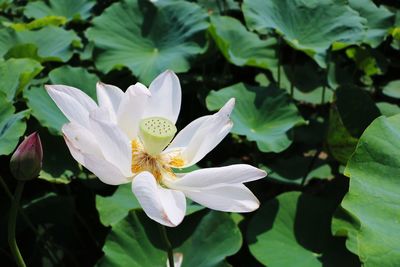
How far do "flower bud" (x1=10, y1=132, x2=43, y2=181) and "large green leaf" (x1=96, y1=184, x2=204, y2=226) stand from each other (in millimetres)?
649

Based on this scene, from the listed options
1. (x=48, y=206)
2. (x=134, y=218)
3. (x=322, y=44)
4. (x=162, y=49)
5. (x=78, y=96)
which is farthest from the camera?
(x=162, y=49)

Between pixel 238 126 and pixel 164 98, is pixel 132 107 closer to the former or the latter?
pixel 164 98

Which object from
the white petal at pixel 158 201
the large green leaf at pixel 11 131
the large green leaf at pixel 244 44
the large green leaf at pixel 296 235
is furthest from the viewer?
the large green leaf at pixel 244 44

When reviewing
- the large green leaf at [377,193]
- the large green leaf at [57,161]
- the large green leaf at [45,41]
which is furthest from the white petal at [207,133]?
the large green leaf at [45,41]

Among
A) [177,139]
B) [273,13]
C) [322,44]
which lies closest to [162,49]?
[273,13]

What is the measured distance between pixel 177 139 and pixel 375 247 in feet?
1.57

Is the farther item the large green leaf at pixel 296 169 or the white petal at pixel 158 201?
the large green leaf at pixel 296 169

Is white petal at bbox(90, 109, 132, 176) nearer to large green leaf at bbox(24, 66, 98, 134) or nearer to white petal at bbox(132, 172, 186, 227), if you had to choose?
white petal at bbox(132, 172, 186, 227)

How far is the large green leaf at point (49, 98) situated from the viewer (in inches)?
72.2

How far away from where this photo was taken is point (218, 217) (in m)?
1.65

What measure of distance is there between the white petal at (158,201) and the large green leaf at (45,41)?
1.28 metres

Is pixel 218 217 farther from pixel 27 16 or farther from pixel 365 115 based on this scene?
pixel 27 16

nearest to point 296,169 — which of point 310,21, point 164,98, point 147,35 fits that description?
point 310,21

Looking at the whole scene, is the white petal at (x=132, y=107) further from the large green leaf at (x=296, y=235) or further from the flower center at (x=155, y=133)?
the large green leaf at (x=296, y=235)
